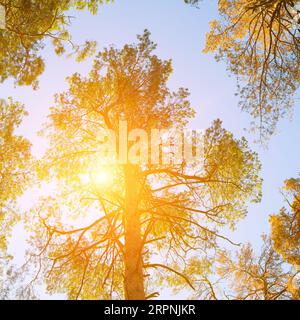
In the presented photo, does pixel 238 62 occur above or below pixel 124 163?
above

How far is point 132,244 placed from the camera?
21.4 feet

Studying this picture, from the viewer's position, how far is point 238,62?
350 inches

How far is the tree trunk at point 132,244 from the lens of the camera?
235 inches

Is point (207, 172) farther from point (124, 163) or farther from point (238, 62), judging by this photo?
point (238, 62)

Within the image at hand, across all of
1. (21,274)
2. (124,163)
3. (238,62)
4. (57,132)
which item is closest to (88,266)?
(21,274)

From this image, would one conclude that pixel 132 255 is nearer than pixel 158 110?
Yes

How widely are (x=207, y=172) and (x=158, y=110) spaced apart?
1689mm

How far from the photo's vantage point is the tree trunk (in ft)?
19.6

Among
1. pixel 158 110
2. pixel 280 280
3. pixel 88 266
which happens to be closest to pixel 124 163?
pixel 158 110
